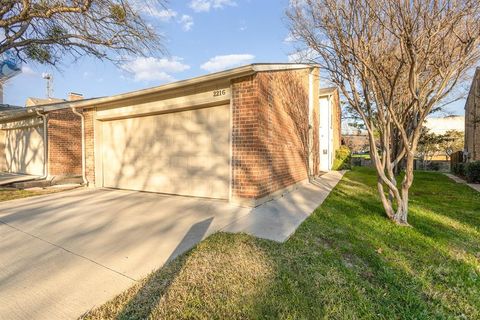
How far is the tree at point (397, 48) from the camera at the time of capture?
3.73 meters

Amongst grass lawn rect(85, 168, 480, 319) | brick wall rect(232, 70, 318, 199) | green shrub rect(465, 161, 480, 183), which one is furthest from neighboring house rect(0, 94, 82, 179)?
green shrub rect(465, 161, 480, 183)

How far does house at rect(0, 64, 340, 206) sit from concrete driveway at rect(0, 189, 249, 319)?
2.53 ft

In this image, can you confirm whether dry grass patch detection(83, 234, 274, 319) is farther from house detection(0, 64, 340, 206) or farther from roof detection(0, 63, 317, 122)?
roof detection(0, 63, 317, 122)

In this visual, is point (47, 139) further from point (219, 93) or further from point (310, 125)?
point (310, 125)

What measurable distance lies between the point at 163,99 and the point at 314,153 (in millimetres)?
6553

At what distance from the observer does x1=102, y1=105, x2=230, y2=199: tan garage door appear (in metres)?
6.05

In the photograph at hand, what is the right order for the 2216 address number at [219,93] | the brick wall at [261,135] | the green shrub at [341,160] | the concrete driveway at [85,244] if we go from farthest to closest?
1. the green shrub at [341,160]
2. the 2216 address number at [219,93]
3. the brick wall at [261,135]
4. the concrete driveway at [85,244]

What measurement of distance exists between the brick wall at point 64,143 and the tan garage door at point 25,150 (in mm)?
698

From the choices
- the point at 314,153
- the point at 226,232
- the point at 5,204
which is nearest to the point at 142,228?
the point at 226,232

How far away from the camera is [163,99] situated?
6645 mm

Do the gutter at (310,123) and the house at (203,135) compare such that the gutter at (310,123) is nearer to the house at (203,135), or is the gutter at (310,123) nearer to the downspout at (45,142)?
the house at (203,135)

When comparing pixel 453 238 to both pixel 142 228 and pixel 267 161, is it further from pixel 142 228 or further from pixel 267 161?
pixel 142 228

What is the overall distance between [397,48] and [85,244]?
20.3 feet

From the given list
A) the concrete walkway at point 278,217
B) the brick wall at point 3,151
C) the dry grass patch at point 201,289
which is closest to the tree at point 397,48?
the concrete walkway at point 278,217
